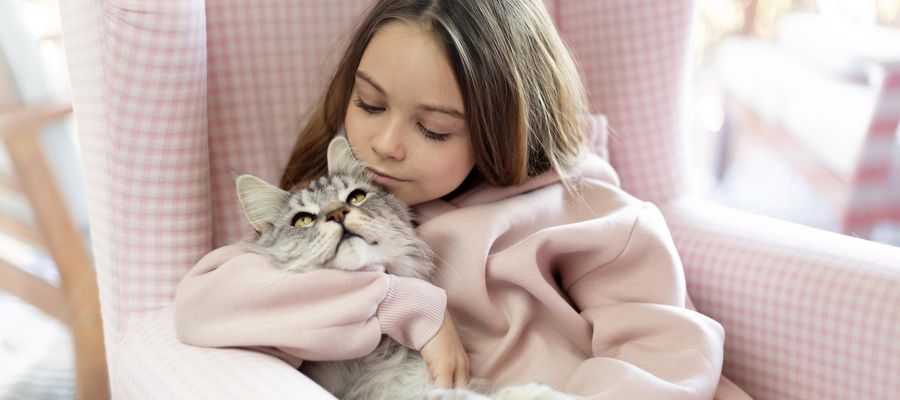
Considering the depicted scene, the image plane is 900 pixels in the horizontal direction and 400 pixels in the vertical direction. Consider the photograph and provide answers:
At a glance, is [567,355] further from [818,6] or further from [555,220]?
[818,6]

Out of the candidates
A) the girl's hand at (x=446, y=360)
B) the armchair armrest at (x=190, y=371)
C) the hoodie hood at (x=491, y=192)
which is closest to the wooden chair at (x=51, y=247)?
the armchair armrest at (x=190, y=371)

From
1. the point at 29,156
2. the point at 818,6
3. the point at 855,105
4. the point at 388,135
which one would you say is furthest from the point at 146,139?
the point at 818,6

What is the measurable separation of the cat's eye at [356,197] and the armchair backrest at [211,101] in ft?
0.78

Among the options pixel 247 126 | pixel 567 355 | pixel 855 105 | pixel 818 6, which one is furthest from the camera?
→ pixel 818 6

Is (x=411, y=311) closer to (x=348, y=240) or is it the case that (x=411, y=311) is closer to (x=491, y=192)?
(x=348, y=240)

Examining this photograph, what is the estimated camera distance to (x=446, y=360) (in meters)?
0.88

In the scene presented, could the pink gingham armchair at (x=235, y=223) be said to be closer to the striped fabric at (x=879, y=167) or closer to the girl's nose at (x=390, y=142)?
the girl's nose at (x=390, y=142)

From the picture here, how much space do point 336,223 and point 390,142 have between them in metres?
0.15

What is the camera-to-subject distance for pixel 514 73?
37.5 inches

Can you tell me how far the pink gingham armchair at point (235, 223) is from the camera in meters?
0.89

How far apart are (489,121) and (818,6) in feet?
6.99

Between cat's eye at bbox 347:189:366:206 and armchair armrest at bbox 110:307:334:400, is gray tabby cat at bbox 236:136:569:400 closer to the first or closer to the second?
cat's eye at bbox 347:189:366:206

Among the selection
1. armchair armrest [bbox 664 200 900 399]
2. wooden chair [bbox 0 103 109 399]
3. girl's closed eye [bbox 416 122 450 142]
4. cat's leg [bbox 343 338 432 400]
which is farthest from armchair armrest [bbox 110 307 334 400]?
armchair armrest [bbox 664 200 900 399]

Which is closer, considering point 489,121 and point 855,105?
point 489,121
